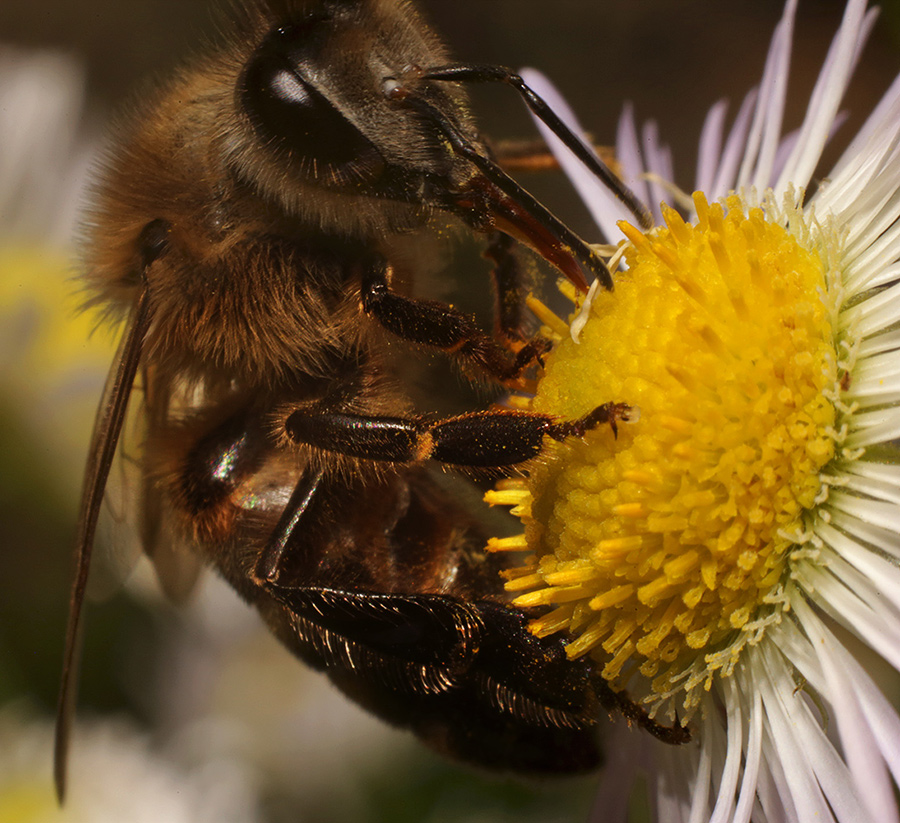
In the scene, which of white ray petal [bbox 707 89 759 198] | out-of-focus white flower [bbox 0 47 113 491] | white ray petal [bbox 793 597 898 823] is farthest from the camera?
out-of-focus white flower [bbox 0 47 113 491]

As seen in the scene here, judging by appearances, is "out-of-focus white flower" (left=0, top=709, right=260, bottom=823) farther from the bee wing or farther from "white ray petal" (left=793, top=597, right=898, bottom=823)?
"white ray petal" (left=793, top=597, right=898, bottom=823)

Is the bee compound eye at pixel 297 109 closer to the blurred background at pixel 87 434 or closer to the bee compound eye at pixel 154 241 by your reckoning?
the bee compound eye at pixel 154 241

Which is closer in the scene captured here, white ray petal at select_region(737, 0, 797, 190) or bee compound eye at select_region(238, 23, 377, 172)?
bee compound eye at select_region(238, 23, 377, 172)

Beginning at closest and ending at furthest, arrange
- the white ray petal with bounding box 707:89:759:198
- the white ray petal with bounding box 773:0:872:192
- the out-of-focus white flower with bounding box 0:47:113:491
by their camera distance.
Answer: the white ray petal with bounding box 773:0:872:192, the white ray petal with bounding box 707:89:759:198, the out-of-focus white flower with bounding box 0:47:113:491

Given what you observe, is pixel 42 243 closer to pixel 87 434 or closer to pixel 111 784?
pixel 87 434

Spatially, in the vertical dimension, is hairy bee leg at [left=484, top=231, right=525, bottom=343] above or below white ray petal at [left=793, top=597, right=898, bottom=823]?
above

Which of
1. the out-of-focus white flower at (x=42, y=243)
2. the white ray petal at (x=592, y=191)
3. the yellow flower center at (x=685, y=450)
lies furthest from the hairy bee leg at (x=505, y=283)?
the out-of-focus white flower at (x=42, y=243)

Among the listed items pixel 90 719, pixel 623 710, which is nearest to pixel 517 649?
pixel 623 710

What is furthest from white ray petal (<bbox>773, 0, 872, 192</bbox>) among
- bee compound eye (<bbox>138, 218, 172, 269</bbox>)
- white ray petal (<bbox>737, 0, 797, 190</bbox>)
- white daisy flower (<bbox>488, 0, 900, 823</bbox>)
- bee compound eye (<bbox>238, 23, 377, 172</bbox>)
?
bee compound eye (<bbox>138, 218, 172, 269</bbox>)
